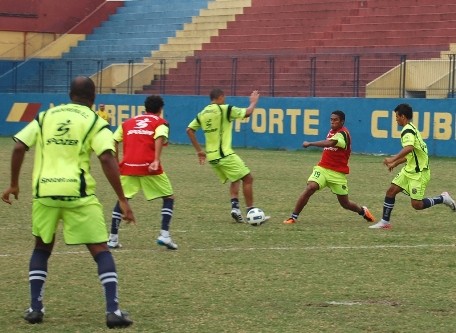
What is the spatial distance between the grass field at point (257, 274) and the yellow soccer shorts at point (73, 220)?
658mm

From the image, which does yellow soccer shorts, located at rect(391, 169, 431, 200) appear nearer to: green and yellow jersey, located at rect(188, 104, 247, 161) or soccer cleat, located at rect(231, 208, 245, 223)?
soccer cleat, located at rect(231, 208, 245, 223)

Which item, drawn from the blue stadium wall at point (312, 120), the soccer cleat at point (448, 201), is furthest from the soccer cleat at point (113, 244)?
the blue stadium wall at point (312, 120)

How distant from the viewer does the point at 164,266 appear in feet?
37.1

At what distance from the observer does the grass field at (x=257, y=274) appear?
28.0 ft

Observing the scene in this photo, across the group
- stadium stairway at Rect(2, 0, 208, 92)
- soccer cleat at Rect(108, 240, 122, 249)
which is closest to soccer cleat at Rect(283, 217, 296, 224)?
soccer cleat at Rect(108, 240, 122, 249)

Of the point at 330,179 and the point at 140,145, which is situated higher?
the point at 140,145

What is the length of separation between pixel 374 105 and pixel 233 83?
8102mm

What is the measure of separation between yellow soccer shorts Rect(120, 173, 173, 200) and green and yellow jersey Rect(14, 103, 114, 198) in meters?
4.37

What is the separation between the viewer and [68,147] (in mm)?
8195

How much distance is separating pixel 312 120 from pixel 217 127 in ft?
65.0

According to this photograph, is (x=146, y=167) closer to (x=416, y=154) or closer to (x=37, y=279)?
(x=416, y=154)

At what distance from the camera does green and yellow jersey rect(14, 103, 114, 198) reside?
8.18 meters

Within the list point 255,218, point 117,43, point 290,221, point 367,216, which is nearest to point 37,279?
point 255,218

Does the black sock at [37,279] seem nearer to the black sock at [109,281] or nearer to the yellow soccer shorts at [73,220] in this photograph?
the yellow soccer shorts at [73,220]
